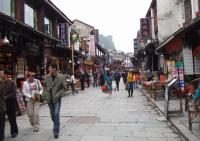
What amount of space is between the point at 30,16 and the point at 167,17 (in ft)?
37.7

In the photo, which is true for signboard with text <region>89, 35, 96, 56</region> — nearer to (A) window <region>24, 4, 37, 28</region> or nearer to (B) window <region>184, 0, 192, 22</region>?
(A) window <region>24, 4, 37, 28</region>

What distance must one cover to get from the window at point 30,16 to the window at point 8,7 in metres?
2.57

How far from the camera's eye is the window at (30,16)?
2262 cm

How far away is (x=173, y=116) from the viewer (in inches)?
489

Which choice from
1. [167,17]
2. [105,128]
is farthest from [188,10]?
Answer: [105,128]

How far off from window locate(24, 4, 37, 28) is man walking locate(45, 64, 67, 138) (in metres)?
13.4

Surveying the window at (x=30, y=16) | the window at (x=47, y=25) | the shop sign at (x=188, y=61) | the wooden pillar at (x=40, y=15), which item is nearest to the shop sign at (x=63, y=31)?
the window at (x=47, y=25)

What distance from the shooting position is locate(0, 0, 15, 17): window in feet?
60.4

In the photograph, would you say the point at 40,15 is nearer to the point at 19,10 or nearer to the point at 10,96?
the point at 19,10

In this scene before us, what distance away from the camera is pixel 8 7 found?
19188 millimetres

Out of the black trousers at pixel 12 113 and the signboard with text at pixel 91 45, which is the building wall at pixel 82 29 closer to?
the signboard with text at pixel 91 45

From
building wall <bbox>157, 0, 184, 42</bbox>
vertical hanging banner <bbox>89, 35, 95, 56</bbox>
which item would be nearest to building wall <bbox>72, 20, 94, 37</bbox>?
vertical hanging banner <bbox>89, 35, 95, 56</bbox>

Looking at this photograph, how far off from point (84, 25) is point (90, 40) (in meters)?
11.6

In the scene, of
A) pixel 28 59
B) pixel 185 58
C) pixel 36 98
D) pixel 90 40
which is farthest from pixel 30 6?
pixel 90 40
